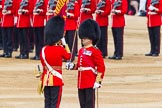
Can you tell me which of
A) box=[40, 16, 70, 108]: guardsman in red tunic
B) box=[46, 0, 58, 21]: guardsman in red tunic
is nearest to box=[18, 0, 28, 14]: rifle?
box=[46, 0, 58, 21]: guardsman in red tunic

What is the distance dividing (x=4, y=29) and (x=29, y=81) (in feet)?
13.4

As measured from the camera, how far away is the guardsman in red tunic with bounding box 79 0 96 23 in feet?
62.6

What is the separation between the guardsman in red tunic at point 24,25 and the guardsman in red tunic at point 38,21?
0.69ft

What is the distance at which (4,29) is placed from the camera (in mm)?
19688

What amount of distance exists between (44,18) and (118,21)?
1672 mm

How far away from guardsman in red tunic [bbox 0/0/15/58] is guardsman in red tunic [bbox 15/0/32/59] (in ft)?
0.84

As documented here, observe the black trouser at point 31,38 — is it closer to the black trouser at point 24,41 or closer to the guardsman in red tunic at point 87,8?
the black trouser at point 24,41

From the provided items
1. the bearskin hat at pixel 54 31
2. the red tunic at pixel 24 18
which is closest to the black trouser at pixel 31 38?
the red tunic at pixel 24 18

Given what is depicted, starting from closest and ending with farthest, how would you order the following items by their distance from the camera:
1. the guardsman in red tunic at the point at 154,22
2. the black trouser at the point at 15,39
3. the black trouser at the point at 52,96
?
the black trouser at the point at 52,96, the guardsman in red tunic at the point at 154,22, the black trouser at the point at 15,39

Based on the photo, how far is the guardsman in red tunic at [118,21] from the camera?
19.0 meters

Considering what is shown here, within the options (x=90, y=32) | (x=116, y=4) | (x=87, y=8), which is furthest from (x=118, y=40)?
(x=90, y=32)

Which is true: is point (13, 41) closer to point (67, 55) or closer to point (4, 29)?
point (4, 29)

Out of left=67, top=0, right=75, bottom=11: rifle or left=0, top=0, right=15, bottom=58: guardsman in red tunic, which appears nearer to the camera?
left=67, top=0, right=75, bottom=11: rifle

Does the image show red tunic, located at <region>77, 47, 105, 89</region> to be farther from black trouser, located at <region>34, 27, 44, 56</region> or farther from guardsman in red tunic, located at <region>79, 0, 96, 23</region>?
guardsman in red tunic, located at <region>79, 0, 96, 23</region>
